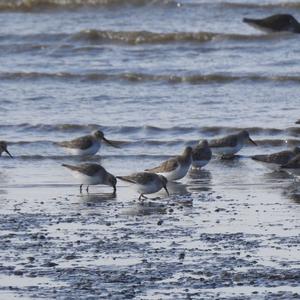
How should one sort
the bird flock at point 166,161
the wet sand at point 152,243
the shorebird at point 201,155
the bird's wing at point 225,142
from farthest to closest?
the bird's wing at point 225,142, the shorebird at point 201,155, the bird flock at point 166,161, the wet sand at point 152,243

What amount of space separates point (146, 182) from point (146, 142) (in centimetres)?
350

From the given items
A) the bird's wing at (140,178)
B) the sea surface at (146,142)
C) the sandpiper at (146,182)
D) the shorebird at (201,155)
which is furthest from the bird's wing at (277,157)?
the bird's wing at (140,178)

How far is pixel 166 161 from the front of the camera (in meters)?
13.4

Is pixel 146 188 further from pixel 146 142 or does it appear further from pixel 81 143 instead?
pixel 146 142

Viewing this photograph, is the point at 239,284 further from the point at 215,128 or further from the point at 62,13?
the point at 62,13

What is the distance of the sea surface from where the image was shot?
8805 mm

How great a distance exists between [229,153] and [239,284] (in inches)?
260

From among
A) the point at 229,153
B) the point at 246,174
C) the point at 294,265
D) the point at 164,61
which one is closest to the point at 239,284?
the point at 294,265

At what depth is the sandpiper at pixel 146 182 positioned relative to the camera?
39.7 feet

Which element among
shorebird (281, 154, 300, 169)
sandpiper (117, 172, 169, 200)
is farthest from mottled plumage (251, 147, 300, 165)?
sandpiper (117, 172, 169, 200)

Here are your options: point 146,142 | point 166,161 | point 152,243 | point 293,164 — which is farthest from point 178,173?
point 152,243

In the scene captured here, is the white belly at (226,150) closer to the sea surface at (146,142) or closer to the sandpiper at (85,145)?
the sea surface at (146,142)

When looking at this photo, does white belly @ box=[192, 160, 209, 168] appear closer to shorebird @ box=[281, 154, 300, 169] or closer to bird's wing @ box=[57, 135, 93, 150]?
shorebird @ box=[281, 154, 300, 169]

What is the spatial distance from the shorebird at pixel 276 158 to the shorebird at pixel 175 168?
1.00m
